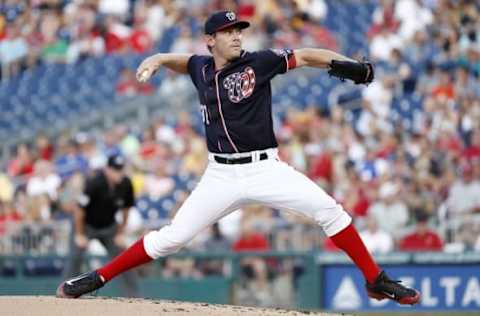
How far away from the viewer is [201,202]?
7383mm

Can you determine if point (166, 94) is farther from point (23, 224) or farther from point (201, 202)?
point (201, 202)

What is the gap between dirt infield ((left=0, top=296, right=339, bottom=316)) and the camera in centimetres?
727

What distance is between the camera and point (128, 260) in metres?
7.71

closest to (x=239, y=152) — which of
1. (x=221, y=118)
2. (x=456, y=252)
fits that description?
(x=221, y=118)

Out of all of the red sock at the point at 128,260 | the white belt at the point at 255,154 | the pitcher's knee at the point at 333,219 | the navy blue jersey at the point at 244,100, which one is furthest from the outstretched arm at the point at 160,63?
the pitcher's knee at the point at 333,219

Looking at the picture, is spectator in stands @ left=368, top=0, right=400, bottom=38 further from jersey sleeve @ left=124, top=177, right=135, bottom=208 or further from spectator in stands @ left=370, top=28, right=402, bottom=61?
jersey sleeve @ left=124, top=177, right=135, bottom=208

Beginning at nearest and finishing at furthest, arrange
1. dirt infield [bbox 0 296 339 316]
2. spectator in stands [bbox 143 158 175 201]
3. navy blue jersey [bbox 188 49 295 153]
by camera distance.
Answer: dirt infield [bbox 0 296 339 316]
navy blue jersey [bbox 188 49 295 153]
spectator in stands [bbox 143 158 175 201]

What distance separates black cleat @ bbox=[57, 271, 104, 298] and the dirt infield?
0.07m

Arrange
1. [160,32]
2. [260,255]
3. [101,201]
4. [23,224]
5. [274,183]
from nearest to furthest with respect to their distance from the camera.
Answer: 1. [274,183]
2. [101,201]
3. [260,255]
4. [23,224]
5. [160,32]

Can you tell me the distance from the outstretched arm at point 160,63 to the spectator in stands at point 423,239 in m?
5.11

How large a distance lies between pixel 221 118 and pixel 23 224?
6.59 metres

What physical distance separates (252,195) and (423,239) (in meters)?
5.30

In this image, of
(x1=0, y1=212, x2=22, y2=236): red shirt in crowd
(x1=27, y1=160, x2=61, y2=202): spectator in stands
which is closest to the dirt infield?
(x1=0, y1=212, x2=22, y2=236): red shirt in crowd

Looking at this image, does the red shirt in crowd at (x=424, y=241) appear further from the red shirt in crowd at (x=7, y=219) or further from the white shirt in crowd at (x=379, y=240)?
the red shirt in crowd at (x=7, y=219)
